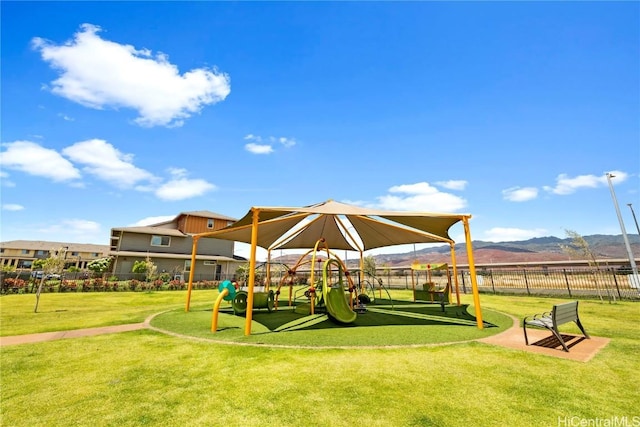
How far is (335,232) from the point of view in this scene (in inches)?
670

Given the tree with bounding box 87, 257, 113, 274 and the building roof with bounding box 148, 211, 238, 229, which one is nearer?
the tree with bounding box 87, 257, 113, 274

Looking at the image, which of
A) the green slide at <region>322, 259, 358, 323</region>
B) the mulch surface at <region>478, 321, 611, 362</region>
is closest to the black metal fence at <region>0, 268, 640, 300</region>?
the green slide at <region>322, 259, 358, 323</region>

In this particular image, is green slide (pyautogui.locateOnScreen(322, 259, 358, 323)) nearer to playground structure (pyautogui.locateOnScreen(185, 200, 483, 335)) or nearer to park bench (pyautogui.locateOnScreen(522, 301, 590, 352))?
playground structure (pyautogui.locateOnScreen(185, 200, 483, 335))

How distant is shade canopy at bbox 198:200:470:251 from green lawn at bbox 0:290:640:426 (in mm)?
4243

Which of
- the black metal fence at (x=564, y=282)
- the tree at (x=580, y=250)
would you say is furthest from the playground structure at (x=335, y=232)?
the tree at (x=580, y=250)

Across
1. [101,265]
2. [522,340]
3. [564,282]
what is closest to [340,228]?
[522,340]

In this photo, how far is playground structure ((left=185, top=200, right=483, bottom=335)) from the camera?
8156 mm

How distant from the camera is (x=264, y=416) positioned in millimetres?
3080

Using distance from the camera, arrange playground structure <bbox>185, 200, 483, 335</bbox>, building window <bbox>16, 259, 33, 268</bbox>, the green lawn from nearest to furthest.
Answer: the green lawn
playground structure <bbox>185, 200, 483, 335</bbox>
building window <bbox>16, 259, 33, 268</bbox>

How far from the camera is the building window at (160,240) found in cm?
3041

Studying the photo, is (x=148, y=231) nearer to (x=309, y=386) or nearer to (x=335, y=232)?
(x=335, y=232)

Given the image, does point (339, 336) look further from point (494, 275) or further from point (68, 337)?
point (494, 275)

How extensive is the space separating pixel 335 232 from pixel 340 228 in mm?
892

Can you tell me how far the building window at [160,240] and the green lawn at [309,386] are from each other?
27.1 m
